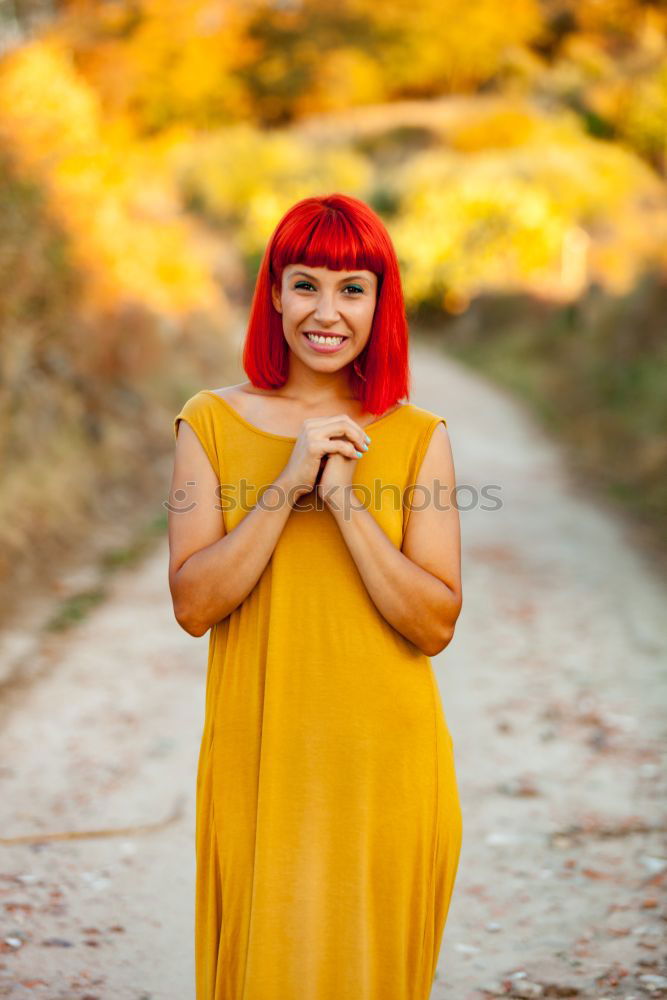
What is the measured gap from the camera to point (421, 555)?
1.95 meters

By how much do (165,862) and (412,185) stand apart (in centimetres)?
2346

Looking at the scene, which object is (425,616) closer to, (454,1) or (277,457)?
(277,457)

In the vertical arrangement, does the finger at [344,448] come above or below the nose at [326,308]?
below

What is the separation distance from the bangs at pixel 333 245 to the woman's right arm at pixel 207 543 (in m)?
0.37

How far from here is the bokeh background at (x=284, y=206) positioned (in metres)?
9.08

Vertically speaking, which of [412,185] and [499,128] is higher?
[499,128]

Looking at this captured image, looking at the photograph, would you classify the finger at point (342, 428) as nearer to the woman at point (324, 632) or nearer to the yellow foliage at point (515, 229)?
the woman at point (324, 632)

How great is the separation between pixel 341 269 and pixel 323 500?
1.31 ft

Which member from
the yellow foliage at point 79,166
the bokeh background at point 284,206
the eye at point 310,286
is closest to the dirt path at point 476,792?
the bokeh background at point 284,206

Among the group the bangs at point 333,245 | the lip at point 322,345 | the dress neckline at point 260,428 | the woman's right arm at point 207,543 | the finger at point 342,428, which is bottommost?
the woman's right arm at point 207,543

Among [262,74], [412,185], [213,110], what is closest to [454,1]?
[262,74]

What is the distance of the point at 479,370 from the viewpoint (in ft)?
62.8

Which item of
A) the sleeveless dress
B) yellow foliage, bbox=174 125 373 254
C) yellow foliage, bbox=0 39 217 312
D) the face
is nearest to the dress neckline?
the sleeveless dress

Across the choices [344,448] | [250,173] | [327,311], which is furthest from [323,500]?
[250,173]
